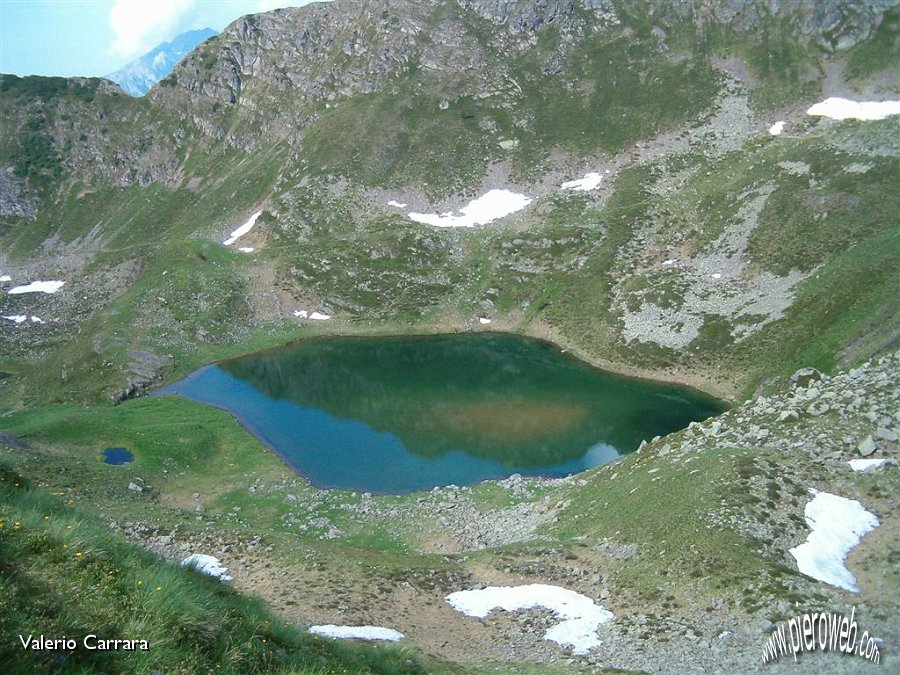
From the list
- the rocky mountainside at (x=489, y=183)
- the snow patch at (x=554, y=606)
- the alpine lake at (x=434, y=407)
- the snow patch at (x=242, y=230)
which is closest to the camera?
the snow patch at (x=554, y=606)

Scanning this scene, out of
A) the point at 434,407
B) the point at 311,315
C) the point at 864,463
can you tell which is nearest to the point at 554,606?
the point at 864,463

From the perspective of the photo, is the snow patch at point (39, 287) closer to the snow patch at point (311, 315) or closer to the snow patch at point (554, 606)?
the snow patch at point (311, 315)

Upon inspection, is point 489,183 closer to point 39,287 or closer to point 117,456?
point 117,456

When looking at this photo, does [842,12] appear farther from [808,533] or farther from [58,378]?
[58,378]

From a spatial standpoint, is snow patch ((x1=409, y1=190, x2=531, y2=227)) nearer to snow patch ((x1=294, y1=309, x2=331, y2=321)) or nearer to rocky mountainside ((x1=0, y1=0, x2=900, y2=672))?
rocky mountainside ((x1=0, y1=0, x2=900, y2=672))

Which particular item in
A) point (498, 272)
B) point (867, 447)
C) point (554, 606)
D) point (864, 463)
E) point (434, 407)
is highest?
point (498, 272)

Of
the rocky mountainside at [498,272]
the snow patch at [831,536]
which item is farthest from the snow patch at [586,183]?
the snow patch at [831,536]
